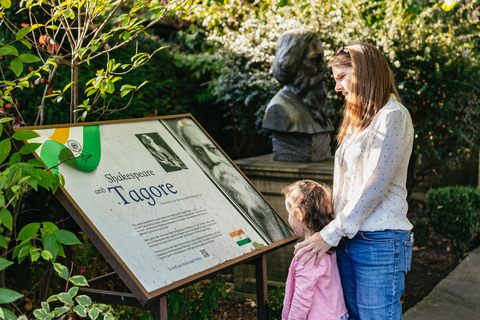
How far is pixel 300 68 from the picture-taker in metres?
4.74

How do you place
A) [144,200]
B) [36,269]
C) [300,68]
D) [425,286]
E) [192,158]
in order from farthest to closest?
[425,286], [300,68], [36,269], [192,158], [144,200]

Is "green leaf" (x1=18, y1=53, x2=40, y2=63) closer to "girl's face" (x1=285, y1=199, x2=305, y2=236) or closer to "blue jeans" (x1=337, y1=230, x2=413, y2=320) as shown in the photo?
"girl's face" (x1=285, y1=199, x2=305, y2=236)

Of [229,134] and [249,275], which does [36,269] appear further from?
[229,134]

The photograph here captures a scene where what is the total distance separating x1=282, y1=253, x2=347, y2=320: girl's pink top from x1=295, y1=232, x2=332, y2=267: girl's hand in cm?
7

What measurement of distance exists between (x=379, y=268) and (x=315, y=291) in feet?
1.18

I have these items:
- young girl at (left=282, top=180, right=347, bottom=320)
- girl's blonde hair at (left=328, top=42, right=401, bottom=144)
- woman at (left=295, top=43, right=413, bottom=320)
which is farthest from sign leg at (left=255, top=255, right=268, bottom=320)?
girl's blonde hair at (left=328, top=42, right=401, bottom=144)

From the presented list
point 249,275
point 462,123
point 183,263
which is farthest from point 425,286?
point 183,263

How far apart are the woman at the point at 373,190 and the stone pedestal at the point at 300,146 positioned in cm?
245

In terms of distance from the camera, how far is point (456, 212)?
6.35 meters

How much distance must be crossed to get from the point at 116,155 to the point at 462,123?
5.54 metres

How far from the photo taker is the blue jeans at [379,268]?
2.22 metres

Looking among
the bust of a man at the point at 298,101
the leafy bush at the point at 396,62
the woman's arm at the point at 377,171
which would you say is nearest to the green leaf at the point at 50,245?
the woman's arm at the point at 377,171

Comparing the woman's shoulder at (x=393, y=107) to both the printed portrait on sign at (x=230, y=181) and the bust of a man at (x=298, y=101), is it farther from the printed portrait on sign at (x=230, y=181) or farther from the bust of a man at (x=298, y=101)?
the bust of a man at (x=298, y=101)

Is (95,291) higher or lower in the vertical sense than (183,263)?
lower
